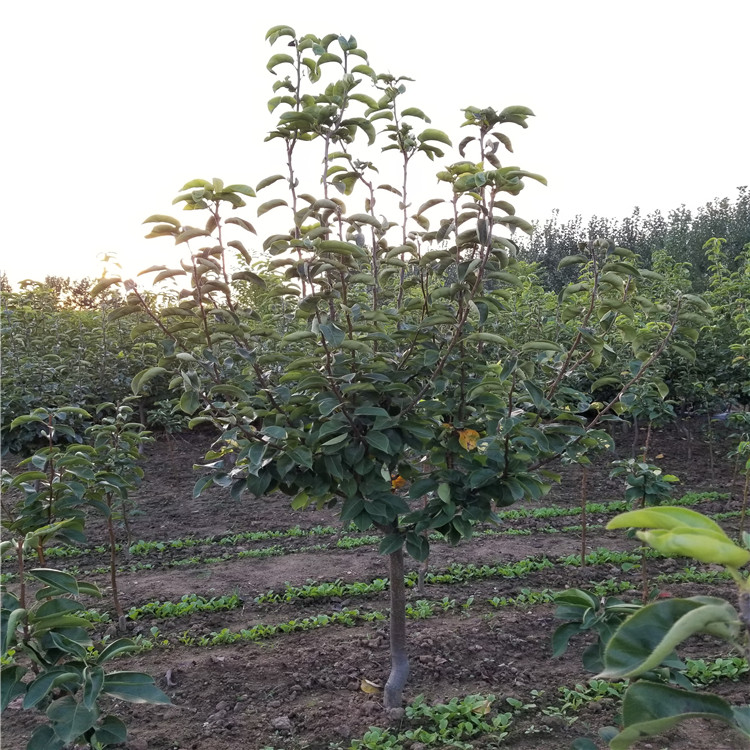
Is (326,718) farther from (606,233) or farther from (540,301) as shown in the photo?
(606,233)

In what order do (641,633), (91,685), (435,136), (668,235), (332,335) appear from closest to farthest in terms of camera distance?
(641,633)
(91,685)
(332,335)
(435,136)
(668,235)

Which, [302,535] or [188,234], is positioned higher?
[188,234]

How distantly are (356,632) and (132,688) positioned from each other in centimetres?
198

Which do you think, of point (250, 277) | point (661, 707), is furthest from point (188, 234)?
point (661, 707)

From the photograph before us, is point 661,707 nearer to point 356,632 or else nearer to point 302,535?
point 356,632

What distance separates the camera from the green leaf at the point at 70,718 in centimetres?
172

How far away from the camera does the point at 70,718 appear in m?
1.76

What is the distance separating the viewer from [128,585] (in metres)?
4.55

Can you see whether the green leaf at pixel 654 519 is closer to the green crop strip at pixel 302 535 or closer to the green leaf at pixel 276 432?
the green leaf at pixel 276 432

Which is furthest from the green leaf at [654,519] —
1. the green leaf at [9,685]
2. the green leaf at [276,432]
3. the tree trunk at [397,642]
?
the tree trunk at [397,642]

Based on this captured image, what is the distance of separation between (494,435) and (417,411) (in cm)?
31

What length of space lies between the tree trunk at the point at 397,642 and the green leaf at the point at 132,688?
1191 mm

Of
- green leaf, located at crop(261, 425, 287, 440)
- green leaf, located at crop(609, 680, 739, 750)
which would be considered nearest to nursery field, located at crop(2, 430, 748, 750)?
green leaf, located at crop(609, 680, 739, 750)

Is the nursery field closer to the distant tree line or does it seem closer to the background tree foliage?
the background tree foliage
